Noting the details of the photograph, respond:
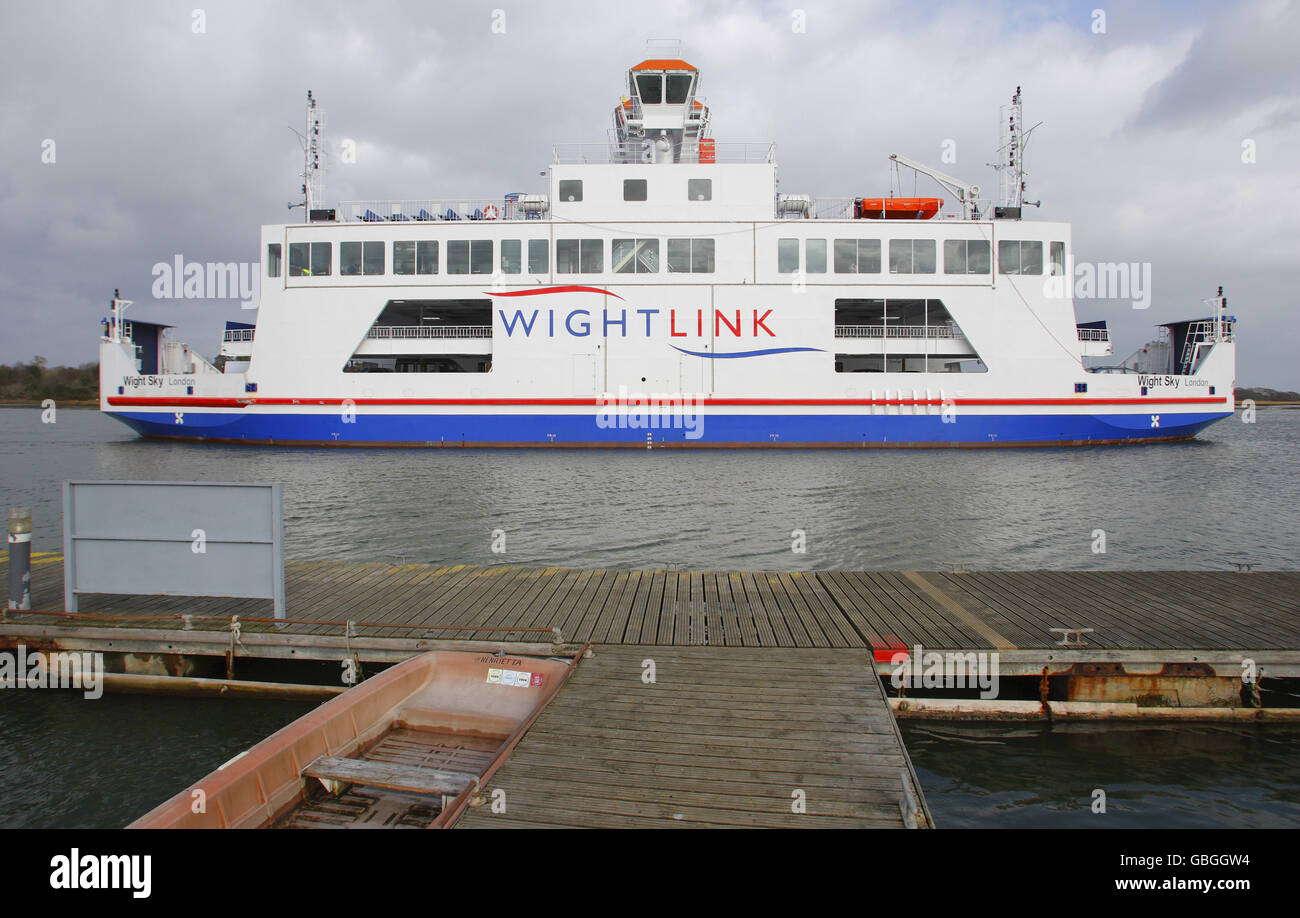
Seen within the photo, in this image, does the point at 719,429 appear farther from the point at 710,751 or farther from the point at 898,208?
the point at 710,751

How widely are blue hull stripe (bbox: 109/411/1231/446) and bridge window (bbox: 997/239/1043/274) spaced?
18.2 feet

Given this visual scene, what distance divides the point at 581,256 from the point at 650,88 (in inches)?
316

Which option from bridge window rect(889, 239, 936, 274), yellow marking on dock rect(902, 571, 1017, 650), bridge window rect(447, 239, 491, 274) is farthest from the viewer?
bridge window rect(447, 239, 491, 274)

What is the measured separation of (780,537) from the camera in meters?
11.9

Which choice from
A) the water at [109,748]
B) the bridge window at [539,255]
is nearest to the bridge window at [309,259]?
the bridge window at [539,255]

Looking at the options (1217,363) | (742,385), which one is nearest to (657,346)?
(742,385)

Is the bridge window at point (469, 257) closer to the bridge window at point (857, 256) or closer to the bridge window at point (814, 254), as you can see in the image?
the bridge window at point (814, 254)

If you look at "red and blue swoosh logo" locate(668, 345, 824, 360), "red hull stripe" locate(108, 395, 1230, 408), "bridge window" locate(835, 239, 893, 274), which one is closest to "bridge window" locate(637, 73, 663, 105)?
"bridge window" locate(835, 239, 893, 274)

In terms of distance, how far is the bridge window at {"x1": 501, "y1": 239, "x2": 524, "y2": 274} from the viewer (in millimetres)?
25641

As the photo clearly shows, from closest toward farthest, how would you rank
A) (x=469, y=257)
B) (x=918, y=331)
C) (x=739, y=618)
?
(x=739, y=618) → (x=469, y=257) → (x=918, y=331)

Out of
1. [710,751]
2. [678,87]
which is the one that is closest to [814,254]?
[678,87]

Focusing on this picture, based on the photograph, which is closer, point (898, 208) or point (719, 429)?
point (719, 429)

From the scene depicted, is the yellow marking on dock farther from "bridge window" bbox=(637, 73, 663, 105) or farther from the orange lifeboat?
"bridge window" bbox=(637, 73, 663, 105)

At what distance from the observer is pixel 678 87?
89.2 ft
